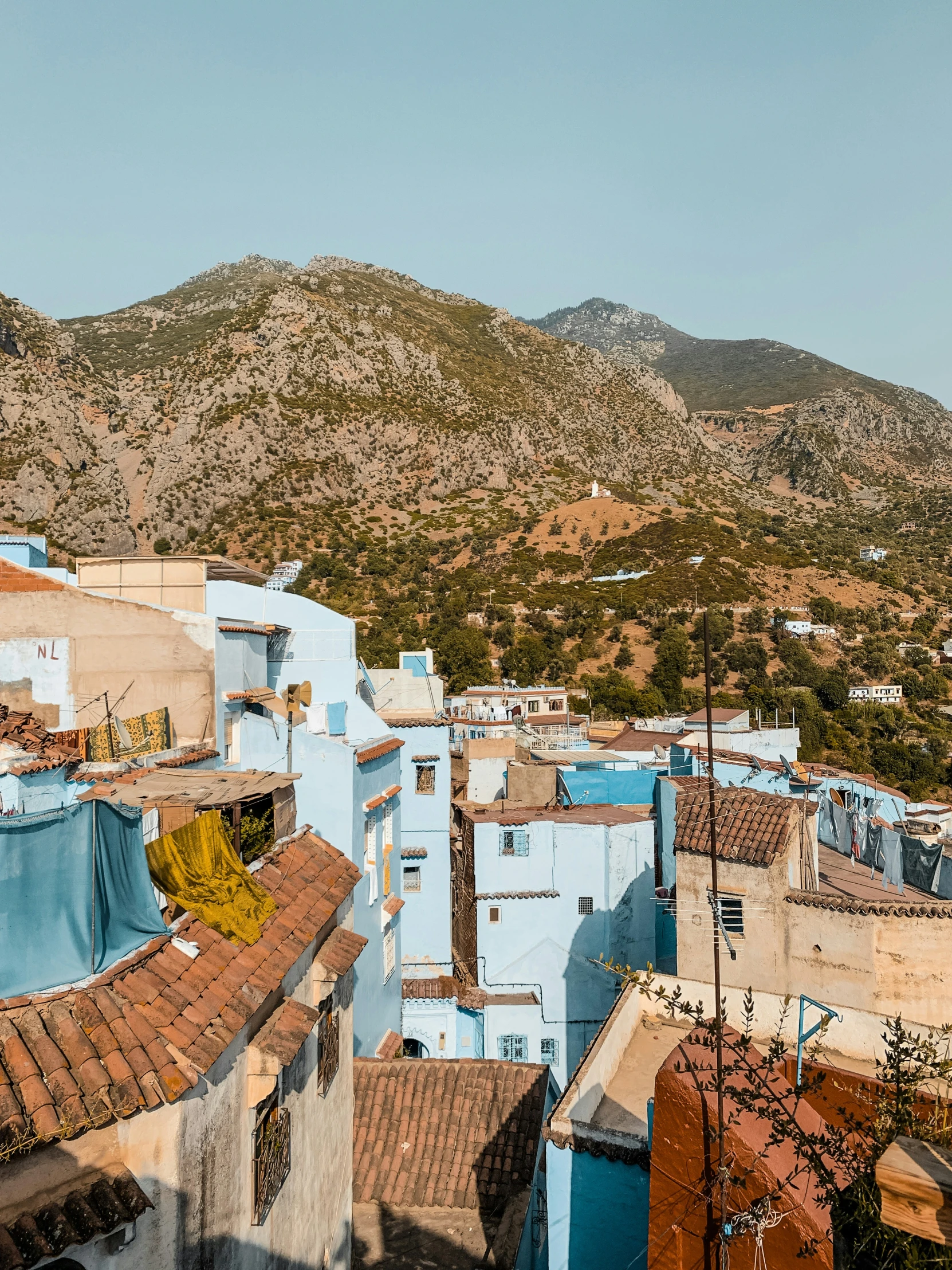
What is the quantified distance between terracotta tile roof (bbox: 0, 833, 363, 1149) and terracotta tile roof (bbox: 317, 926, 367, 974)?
148 cm

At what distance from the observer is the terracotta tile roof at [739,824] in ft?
39.8

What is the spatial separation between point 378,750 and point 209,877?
31.8 ft

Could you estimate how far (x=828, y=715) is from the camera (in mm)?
55625

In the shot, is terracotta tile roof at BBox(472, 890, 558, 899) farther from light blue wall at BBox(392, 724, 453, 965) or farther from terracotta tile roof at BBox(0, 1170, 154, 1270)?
terracotta tile roof at BBox(0, 1170, 154, 1270)

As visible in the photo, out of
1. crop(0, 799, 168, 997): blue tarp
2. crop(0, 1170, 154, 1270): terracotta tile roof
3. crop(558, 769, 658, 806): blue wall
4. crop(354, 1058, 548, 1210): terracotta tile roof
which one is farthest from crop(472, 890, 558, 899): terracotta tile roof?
crop(0, 1170, 154, 1270): terracotta tile roof

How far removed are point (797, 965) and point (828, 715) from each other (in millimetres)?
48110

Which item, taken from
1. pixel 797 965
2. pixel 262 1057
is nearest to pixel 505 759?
pixel 797 965

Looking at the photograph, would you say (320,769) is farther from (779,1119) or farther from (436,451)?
(436,451)

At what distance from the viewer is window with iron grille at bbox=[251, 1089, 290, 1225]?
Answer: 592 centimetres

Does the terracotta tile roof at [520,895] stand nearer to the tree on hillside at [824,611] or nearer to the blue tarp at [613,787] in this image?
the blue tarp at [613,787]

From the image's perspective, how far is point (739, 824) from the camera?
42.4 feet

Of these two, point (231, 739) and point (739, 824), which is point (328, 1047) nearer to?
point (231, 739)

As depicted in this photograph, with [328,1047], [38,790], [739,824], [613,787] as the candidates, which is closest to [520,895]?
[613,787]

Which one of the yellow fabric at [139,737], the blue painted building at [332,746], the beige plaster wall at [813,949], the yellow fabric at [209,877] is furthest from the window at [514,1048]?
the yellow fabric at [209,877]
